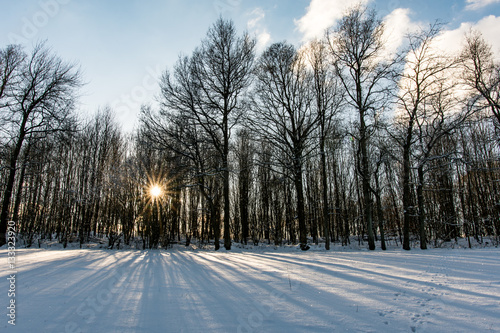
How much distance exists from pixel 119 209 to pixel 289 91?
638 inches

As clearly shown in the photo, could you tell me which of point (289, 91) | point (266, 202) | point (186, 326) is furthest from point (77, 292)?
point (266, 202)

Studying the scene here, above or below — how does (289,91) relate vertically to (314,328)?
above

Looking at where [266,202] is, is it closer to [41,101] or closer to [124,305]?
[41,101]

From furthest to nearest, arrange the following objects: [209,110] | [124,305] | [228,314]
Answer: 1. [209,110]
2. [124,305]
3. [228,314]

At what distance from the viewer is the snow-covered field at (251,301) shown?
2961 mm

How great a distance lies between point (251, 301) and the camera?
381cm

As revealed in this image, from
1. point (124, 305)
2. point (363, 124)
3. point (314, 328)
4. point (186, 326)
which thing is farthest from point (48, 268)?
point (363, 124)

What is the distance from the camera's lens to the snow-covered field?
9.71 feet

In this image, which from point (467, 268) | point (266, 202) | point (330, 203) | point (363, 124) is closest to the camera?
point (467, 268)

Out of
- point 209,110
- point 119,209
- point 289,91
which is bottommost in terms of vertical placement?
point 119,209

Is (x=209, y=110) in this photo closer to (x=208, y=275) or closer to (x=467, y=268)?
(x=208, y=275)

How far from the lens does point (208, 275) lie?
18.8 feet

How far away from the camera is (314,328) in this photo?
9.55ft

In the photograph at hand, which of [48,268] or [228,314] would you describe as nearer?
[228,314]
